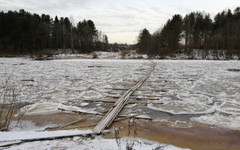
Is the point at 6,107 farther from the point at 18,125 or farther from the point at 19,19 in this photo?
the point at 19,19

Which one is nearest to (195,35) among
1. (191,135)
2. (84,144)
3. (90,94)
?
(90,94)

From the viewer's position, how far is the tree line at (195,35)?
28094mm

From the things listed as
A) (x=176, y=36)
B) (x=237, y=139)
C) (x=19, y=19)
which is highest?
(x=19, y=19)

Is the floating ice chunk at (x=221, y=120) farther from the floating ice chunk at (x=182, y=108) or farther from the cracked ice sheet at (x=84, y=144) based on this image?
the cracked ice sheet at (x=84, y=144)

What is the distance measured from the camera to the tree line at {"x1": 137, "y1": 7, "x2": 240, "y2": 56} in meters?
28.1

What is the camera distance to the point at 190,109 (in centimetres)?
414

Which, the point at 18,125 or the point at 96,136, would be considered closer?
the point at 96,136

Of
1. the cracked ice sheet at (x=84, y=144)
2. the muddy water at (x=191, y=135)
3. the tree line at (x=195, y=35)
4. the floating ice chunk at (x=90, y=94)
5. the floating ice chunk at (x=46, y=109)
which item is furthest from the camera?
the tree line at (x=195, y=35)

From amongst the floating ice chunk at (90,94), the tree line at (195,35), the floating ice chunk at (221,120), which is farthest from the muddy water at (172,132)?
the tree line at (195,35)

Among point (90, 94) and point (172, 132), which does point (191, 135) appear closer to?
point (172, 132)

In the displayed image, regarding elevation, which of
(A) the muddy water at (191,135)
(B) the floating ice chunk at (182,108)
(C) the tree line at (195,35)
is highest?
(C) the tree line at (195,35)

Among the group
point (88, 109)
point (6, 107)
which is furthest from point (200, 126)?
point (6, 107)

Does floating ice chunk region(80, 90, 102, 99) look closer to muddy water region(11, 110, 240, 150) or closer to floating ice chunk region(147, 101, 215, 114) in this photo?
muddy water region(11, 110, 240, 150)

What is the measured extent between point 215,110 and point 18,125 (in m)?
4.12
